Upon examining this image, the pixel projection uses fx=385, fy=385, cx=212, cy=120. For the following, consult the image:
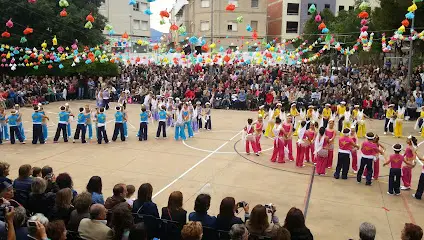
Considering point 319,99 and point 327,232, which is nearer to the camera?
point 327,232

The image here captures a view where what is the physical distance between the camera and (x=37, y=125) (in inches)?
566

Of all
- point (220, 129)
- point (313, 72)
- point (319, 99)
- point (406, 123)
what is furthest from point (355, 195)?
point (313, 72)

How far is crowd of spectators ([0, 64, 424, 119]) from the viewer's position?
22109 millimetres

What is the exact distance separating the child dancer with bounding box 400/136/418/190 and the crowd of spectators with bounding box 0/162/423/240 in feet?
18.3

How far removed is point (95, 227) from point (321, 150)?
7.69m

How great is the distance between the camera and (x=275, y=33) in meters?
48.2

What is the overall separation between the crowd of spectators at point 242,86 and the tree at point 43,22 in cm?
273

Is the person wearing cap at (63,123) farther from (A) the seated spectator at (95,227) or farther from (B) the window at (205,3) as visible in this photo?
(B) the window at (205,3)

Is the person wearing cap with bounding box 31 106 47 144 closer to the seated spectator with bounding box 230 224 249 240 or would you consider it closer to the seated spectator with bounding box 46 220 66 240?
the seated spectator with bounding box 46 220 66 240

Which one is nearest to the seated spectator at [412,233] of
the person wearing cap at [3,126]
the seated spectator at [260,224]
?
the seated spectator at [260,224]

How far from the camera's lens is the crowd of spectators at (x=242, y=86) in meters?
22.1

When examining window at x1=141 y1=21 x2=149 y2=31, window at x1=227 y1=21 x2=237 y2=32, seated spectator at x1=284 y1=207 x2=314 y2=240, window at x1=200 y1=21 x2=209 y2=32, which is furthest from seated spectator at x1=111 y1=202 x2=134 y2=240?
window at x1=141 y1=21 x2=149 y2=31

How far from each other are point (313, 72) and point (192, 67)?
9185 mm

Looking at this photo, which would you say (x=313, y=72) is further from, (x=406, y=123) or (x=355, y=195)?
(x=355, y=195)
